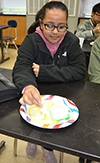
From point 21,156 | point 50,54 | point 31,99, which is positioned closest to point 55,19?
point 50,54

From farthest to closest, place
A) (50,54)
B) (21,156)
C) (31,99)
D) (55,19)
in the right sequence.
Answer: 1. (21,156)
2. (50,54)
3. (55,19)
4. (31,99)

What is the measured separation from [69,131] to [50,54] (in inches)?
25.2

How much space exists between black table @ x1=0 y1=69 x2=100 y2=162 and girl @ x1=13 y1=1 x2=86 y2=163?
22 cm

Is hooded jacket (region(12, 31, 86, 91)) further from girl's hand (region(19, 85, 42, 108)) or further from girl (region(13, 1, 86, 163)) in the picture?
girl's hand (region(19, 85, 42, 108))

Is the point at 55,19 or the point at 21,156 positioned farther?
the point at 21,156

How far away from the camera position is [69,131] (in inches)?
20.8

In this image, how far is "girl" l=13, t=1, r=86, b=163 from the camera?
906 millimetres

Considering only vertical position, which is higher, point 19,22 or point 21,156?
point 19,22

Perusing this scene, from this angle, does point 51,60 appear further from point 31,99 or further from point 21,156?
point 21,156

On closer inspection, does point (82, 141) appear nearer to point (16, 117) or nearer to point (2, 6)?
point (16, 117)

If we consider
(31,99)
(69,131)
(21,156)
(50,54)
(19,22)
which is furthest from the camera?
(19,22)

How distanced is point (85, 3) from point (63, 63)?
378 cm

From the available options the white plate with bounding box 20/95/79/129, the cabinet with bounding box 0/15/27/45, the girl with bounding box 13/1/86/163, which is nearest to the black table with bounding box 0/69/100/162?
the white plate with bounding box 20/95/79/129

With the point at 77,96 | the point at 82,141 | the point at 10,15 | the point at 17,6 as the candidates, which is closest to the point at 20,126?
the point at 82,141
